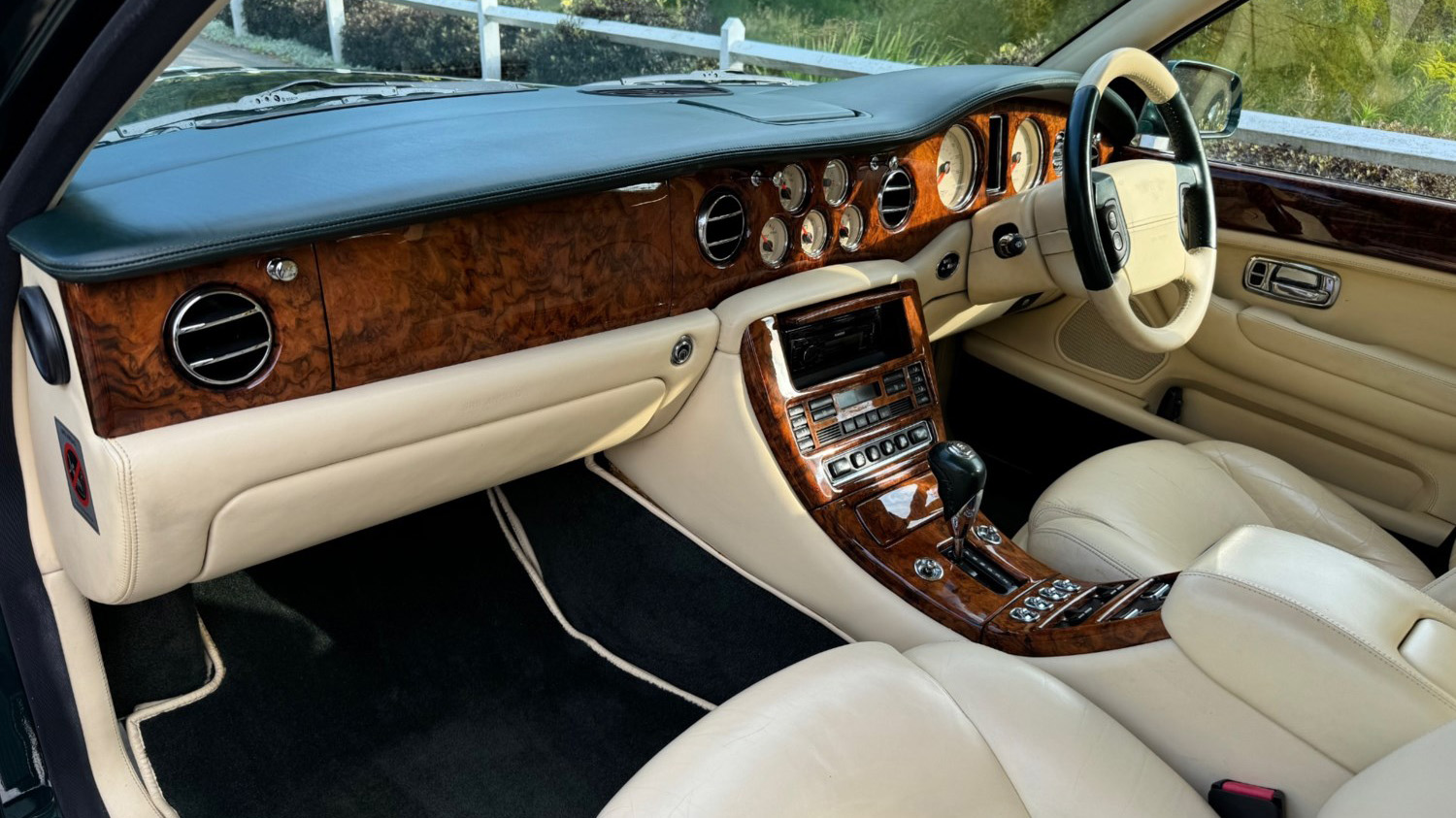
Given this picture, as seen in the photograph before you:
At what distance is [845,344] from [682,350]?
33cm

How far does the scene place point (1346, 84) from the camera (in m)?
2.23

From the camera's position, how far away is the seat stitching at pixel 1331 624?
1058 mm

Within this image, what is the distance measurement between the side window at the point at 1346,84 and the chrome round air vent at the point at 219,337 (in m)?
2.00

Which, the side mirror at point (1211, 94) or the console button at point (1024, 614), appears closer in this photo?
the console button at point (1024, 614)

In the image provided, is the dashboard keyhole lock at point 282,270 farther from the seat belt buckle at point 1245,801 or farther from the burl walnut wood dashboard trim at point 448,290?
the seat belt buckle at point 1245,801

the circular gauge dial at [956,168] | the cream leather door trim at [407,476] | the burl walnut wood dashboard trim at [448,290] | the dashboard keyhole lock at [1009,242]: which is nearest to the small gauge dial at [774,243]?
Result: the burl walnut wood dashboard trim at [448,290]

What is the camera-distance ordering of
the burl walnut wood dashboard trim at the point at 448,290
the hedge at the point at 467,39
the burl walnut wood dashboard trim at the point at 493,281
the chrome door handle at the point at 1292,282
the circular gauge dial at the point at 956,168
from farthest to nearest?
the chrome door handle at the point at 1292,282 → the circular gauge dial at the point at 956,168 → the hedge at the point at 467,39 → the burl walnut wood dashboard trim at the point at 493,281 → the burl walnut wood dashboard trim at the point at 448,290

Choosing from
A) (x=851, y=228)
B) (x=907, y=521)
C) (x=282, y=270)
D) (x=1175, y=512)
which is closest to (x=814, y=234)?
(x=851, y=228)

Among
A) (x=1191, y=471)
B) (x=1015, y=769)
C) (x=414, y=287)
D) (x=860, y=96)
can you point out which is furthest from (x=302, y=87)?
(x=1191, y=471)

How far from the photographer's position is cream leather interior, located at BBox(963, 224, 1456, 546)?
6.92 ft

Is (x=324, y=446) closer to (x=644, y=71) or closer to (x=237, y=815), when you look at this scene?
(x=237, y=815)

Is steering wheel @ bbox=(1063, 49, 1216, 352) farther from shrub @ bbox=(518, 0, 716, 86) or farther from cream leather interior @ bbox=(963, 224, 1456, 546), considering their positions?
shrub @ bbox=(518, 0, 716, 86)

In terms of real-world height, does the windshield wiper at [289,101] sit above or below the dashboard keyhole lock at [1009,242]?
above

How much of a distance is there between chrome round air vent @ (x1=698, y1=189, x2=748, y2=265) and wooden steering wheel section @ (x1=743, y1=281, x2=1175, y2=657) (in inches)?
5.0
